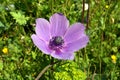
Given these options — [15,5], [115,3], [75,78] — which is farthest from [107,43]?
[15,5]

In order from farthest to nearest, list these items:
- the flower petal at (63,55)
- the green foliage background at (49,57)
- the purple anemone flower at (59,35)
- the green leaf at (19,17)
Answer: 1. the green leaf at (19,17)
2. the green foliage background at (49,57)
3. the purple anemone flower at (59,35)
4. the flower petal at (63,55)

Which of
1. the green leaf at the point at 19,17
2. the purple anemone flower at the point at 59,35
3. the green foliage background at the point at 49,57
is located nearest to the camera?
the purple anemone flower at the point at 59,35

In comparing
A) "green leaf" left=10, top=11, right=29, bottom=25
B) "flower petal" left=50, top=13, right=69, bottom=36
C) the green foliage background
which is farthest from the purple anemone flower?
Result: "green leaf" left=10, top=11, right=29, bottom=25

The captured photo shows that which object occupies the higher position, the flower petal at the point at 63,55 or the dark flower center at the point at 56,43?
the dark flower center at the point at 56,43

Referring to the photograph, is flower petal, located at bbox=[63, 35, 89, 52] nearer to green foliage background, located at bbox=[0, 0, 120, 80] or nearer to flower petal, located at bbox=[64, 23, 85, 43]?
flower petal, located at bbox=[64, 23, 85, 43]

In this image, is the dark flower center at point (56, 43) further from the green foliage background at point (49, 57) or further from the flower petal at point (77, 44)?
the green foliage background at point (49, 57)

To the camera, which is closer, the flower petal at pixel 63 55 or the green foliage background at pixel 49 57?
the flower petal at pixel 63 55

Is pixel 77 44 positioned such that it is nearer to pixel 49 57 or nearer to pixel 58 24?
A: pixel 58 24

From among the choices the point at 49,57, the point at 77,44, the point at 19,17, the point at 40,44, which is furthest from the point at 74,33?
the point at 19,17

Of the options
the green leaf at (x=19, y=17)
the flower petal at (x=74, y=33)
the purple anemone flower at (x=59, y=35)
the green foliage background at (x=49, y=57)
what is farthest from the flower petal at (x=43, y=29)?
the green leaf at (x=19, y=17)
